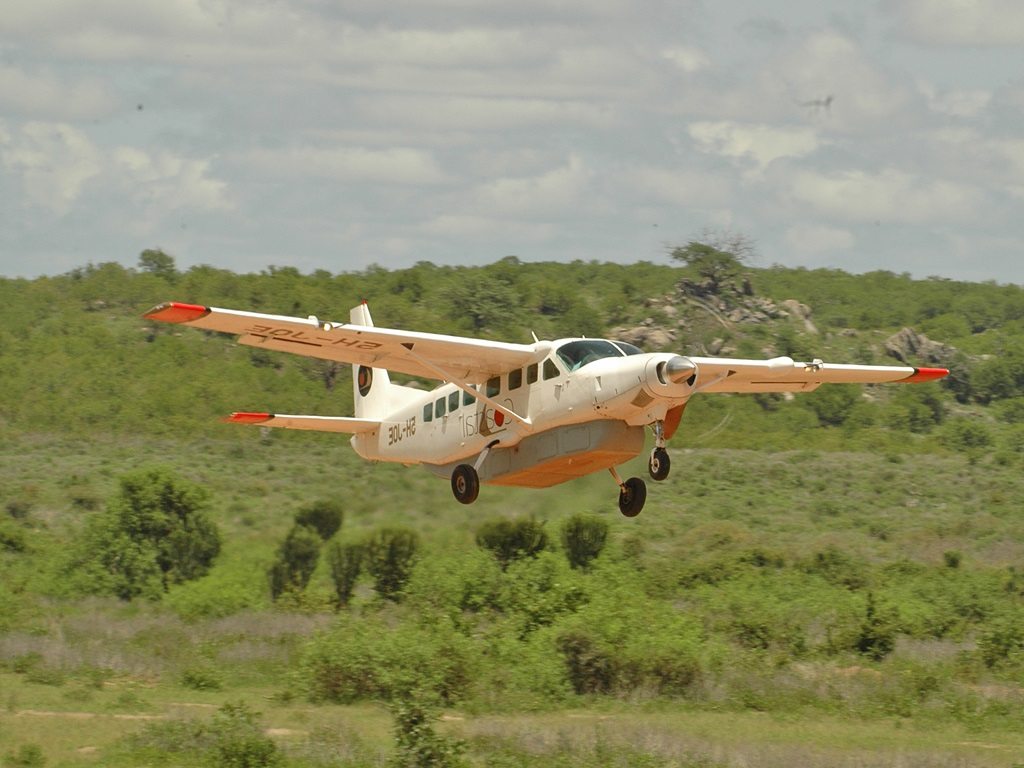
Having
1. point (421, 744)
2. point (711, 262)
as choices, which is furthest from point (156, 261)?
point (421, 744)

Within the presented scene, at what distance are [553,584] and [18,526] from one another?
24.1 metres

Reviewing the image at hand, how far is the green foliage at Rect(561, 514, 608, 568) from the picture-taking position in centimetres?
5494

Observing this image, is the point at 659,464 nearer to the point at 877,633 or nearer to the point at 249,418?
the point at 249,418

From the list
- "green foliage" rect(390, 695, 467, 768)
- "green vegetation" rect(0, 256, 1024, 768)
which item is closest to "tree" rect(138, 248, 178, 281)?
"green vegetation" rect(0, 256, 1024, 768)

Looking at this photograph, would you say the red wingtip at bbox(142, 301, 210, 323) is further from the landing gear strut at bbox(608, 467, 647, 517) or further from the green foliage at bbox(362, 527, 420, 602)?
the green foliage at bbox(362, 527, 420, 602)

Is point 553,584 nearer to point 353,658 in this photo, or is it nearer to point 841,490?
point 353,658

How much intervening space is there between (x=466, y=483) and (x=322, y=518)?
23.3 metres

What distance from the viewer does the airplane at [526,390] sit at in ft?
82.8

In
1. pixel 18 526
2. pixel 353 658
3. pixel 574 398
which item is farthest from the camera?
pixel 18 526

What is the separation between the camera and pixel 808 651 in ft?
155

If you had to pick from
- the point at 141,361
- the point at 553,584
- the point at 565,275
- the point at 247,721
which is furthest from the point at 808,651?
the point at 565,275

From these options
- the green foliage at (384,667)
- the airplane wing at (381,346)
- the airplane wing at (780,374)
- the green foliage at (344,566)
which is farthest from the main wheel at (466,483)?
the green foliage at (344,566)

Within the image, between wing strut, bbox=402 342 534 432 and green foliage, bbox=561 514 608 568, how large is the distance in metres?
27.6

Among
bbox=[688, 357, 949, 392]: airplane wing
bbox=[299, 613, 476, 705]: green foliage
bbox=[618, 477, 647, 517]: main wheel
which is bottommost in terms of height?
bbox=[299, 613, 476, 705]: green foliage
